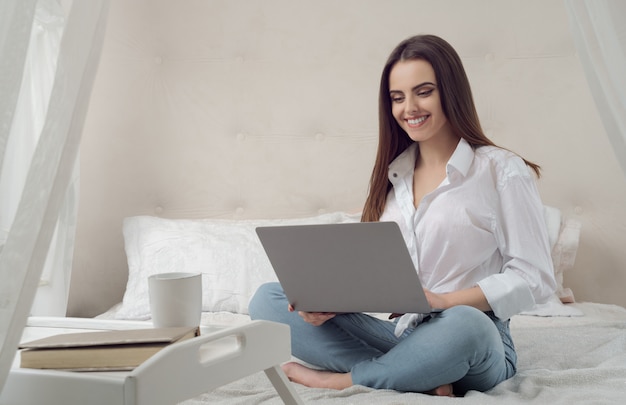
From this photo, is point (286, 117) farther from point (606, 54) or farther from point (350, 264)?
point (606, 54)

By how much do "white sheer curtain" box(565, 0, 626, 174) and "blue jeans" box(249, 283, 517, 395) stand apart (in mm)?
497

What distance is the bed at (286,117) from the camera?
226cm

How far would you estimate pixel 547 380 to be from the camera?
4.28ft

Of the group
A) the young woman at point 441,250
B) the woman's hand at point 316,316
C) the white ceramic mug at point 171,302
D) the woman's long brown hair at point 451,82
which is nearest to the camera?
the white ceramic mug at point 171,302

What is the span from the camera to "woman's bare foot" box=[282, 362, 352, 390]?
138 centimetres

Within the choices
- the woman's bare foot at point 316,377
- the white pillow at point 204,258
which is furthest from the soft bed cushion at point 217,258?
the woman's bare foot at point 316,377

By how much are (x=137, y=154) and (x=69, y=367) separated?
165 centimetres

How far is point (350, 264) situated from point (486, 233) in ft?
1.28

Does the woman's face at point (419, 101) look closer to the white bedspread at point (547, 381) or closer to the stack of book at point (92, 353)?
the white bedspread at point (547, 381)

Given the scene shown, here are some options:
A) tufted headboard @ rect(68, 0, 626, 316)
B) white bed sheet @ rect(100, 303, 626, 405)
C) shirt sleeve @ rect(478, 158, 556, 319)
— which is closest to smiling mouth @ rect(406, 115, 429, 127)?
shirt sleeve @ rect(478, 158, 556, 319)

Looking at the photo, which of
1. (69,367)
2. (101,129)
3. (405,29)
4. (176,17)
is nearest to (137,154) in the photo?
(101,129)

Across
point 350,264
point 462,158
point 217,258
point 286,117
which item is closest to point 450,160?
point 462,158

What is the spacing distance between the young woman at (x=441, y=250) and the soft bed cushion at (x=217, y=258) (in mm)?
384

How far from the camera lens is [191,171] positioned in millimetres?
2396
